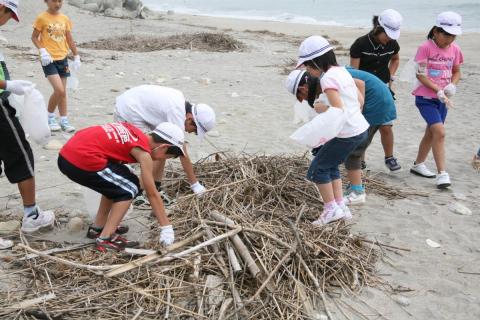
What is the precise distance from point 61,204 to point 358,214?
97.7 inches

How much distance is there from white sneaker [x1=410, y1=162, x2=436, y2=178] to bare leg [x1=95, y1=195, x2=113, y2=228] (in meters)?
3.38

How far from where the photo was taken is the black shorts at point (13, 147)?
130 inches

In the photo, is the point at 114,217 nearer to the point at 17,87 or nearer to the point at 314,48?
the point at 17,87

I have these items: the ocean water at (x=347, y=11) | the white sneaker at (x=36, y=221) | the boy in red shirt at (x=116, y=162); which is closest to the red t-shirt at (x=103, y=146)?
the boy in red shirt at (x=116, y=162)

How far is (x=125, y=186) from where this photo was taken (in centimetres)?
321

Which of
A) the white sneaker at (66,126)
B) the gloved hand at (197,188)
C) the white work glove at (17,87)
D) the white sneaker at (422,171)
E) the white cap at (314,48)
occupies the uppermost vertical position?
the white cap at (314,48)

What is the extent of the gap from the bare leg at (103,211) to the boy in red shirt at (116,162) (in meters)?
0.15

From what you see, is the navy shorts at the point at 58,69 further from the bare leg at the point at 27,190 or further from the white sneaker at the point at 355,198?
the white sneaker at the point at 355,198

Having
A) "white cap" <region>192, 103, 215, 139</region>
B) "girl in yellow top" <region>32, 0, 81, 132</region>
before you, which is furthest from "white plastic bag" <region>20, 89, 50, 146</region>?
"girl in yellow top" <region>32, 0, 81, 132</region>

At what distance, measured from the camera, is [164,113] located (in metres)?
3.88

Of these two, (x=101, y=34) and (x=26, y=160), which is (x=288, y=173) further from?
(x=101, y=34)

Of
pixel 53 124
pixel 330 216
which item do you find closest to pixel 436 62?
pixel 330 216

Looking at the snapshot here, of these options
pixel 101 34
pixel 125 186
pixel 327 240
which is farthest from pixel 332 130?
pixel 101 34

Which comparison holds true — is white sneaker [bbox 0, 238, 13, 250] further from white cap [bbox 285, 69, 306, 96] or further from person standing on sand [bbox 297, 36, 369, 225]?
white cap [bbox 285, 69, 306, 96]
